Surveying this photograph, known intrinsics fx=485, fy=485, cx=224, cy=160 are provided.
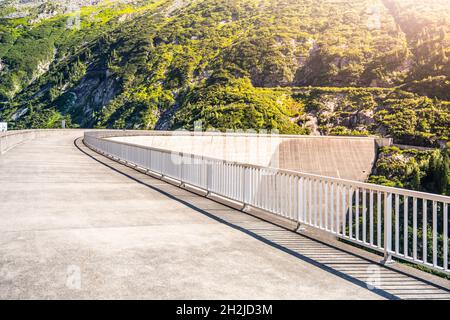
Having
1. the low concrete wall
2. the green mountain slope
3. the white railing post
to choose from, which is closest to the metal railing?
the white railing post

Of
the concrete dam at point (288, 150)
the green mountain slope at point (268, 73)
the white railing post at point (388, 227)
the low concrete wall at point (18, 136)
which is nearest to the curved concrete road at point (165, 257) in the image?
the white railing post at point (388, 227)

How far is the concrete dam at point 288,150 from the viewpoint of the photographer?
53375mm

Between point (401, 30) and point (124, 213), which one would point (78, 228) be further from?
point (401, 30)

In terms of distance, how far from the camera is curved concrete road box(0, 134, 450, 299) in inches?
214

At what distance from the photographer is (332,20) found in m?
150

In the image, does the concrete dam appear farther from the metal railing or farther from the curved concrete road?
the curved concrete road

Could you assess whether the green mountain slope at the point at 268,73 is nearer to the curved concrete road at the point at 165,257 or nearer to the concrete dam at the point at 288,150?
the concrete dam at the point at 288,150

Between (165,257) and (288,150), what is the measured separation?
60.5 m

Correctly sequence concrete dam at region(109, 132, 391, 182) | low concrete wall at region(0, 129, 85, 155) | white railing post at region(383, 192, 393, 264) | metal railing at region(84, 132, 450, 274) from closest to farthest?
metal railing at region(84, 132, 450, 274)
white railing post at region(383, 192, 393, 264)
low concrete wall at region(0, 129, 85, 155)
concrete dam at region(109, 132, 391, 182)

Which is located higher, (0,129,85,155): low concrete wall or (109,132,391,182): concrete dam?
(0,129,85,155): low concrete wall

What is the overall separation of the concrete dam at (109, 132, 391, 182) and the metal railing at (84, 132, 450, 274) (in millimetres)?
34669

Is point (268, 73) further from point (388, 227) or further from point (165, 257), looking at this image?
point (165, 257)

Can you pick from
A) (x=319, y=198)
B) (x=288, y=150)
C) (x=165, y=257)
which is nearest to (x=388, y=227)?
(x=319, y=198)
